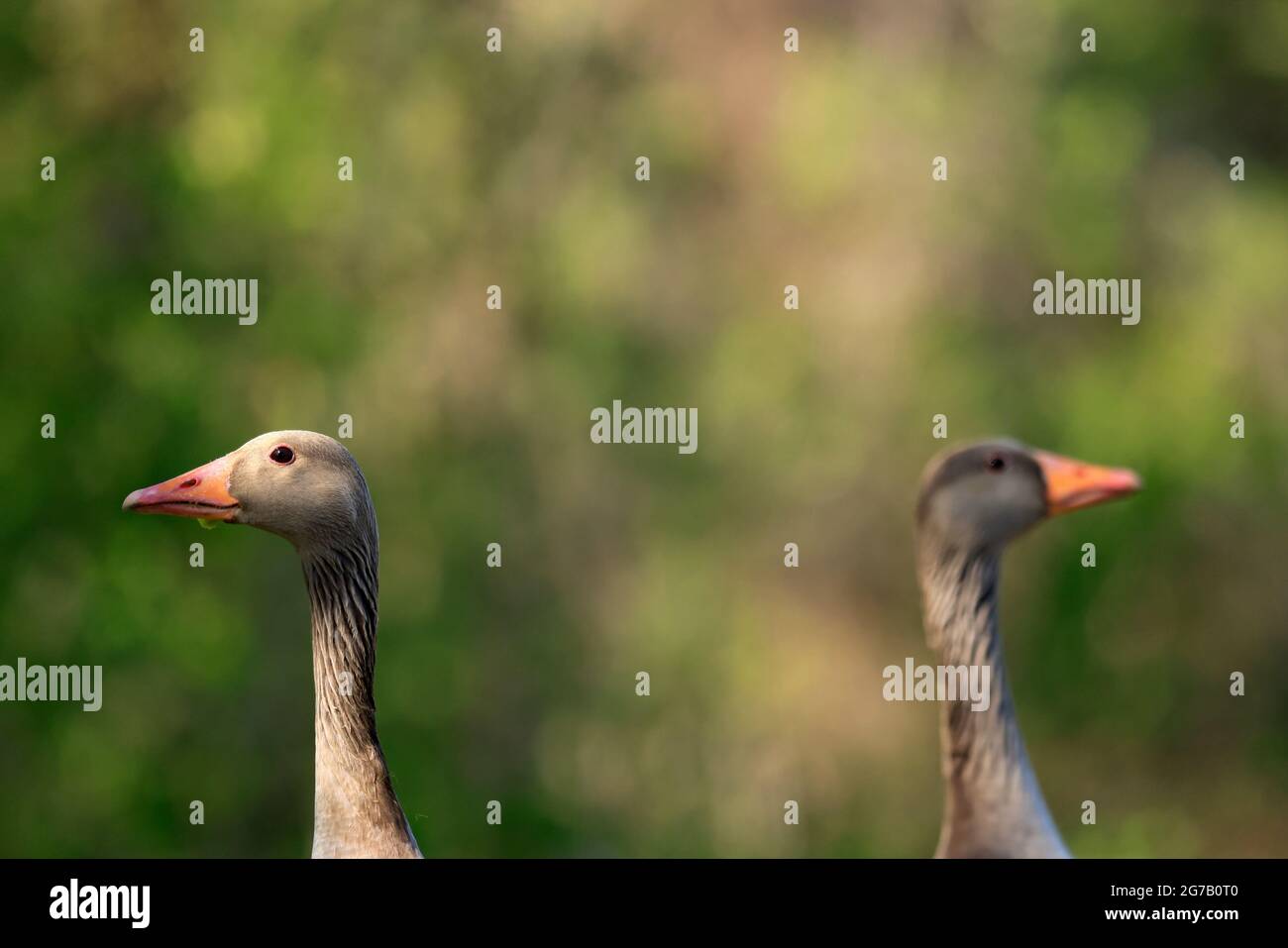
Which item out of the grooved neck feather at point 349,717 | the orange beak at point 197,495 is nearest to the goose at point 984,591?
the grooved neck feather at point 349,717

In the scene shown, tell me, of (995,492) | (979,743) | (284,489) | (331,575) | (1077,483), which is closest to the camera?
(284,489)

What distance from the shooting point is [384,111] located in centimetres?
1484

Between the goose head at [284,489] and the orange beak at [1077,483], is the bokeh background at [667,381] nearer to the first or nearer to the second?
the orange beak at [1077,483]

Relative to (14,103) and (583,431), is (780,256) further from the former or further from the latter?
(14,103)

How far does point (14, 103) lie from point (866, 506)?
842cm

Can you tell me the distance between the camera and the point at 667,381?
50.8 feet

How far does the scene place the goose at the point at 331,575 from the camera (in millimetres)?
4922

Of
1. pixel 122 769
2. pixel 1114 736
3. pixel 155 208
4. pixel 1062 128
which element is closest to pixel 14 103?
pixel 155 208

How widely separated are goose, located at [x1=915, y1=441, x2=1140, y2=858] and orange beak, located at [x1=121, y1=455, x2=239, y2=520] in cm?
304

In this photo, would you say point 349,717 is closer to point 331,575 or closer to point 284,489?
point 331,575

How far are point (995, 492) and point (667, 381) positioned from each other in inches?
346

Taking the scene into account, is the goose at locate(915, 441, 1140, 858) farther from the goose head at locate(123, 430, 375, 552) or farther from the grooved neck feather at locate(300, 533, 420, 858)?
the goose head at locate(123, 430, 375, 552)

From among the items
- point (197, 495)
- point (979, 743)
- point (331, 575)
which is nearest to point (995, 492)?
point (979, 743)

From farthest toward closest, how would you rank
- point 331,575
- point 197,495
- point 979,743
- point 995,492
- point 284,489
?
point 995,492
point 979,743
point 331,575
point 284,489
point 197,495
